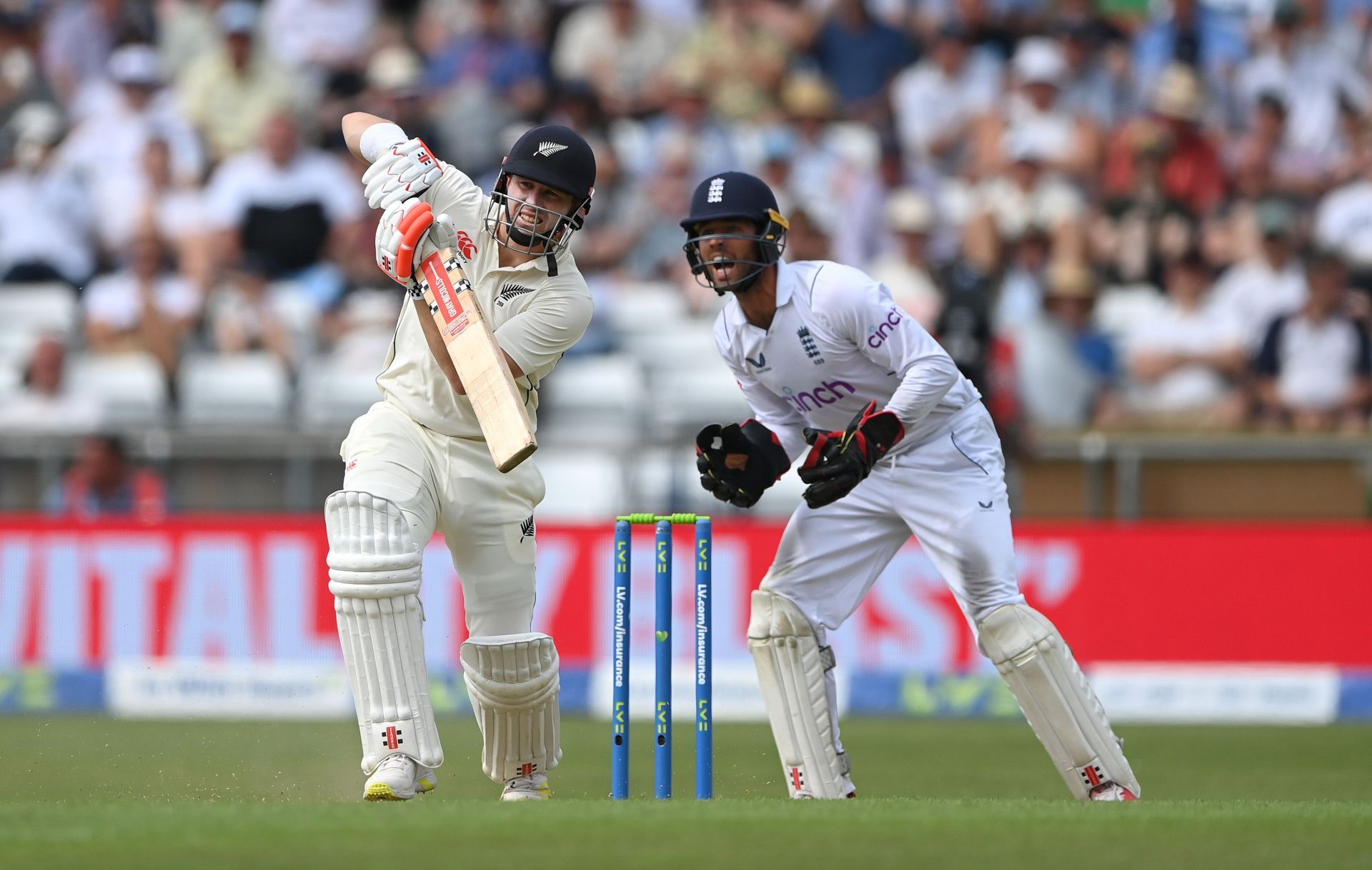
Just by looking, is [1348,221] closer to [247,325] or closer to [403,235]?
[247,325]

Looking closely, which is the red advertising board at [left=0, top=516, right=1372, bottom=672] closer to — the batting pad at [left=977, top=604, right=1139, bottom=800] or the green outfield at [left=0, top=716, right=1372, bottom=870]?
the green outfield at [left=0, top=716, right=1372, bottom=870]

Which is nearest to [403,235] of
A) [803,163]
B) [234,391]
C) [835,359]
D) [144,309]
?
[835,359]

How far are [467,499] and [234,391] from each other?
533 cm

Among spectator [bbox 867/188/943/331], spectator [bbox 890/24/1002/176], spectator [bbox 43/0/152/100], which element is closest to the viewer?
spectator [bbox 867/188/943/331]

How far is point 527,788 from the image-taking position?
224 inches

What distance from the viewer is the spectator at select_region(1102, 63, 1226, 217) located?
459 inches

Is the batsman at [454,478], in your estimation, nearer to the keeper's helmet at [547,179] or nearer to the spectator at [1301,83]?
the keeper's helmet at [547,179]

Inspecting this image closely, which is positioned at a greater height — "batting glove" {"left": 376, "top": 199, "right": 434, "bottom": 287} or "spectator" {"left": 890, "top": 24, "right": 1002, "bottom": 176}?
"spectator" {"left": 890, "top": 24, "right": 1002, "bottom": 176}

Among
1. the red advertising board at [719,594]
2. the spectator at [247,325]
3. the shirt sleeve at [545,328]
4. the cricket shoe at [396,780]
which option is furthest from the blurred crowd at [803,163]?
the cricket shoe at [396,780]

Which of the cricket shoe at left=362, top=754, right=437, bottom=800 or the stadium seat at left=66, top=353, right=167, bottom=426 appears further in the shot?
the stadium seat at left=66, top=353, right=167, bottom=426

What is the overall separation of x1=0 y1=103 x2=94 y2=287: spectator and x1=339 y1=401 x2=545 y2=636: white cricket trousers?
6795 millimetres

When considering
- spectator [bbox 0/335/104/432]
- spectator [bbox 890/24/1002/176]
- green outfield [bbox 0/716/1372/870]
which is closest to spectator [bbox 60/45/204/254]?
spectator [bbox 0/335/104/432]

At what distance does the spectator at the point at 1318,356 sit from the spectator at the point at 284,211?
213 inches

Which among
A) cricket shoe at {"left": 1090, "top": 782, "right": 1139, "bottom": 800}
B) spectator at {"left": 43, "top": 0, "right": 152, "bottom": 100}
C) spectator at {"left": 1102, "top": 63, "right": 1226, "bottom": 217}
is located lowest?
cricket shoe at {"left": 1090, "top": 782, "right": 1139, "bottom": 800}
